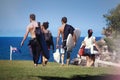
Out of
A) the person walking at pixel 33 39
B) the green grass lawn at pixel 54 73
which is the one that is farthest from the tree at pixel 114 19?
the person walking at pixel 33 39

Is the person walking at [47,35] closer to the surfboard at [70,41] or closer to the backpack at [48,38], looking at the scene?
the backpack at [48,38]

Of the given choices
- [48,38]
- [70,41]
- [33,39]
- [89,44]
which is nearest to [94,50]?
[89,44]

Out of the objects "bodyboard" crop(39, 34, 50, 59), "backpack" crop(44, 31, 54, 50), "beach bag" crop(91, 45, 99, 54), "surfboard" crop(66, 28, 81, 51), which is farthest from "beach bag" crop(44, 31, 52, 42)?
"beach bag" crop(91, 45, 99, 54)

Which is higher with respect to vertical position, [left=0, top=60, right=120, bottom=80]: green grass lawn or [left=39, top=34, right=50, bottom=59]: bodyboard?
[left=39, top=34, right=50, bottom=59]: bodyboard

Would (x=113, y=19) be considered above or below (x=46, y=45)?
above

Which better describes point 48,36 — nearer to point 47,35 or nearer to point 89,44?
point 47,35

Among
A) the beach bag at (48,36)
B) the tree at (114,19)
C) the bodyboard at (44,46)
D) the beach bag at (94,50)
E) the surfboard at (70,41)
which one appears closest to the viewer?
the bodyboard at (44,46)

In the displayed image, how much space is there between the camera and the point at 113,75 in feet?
32.4

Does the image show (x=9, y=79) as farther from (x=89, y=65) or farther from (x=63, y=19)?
(x=89, y=65)

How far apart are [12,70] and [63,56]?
1475 mm

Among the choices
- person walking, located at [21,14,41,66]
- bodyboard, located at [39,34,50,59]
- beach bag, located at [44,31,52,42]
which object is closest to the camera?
person walking, located at [21,14,41,66]

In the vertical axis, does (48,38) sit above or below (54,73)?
above

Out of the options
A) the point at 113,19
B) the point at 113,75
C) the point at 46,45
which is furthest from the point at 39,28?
the point at 113,19

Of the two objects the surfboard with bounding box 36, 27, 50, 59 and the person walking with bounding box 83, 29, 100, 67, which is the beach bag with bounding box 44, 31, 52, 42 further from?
the person walking with bounding box 83, 29, 100, 67
